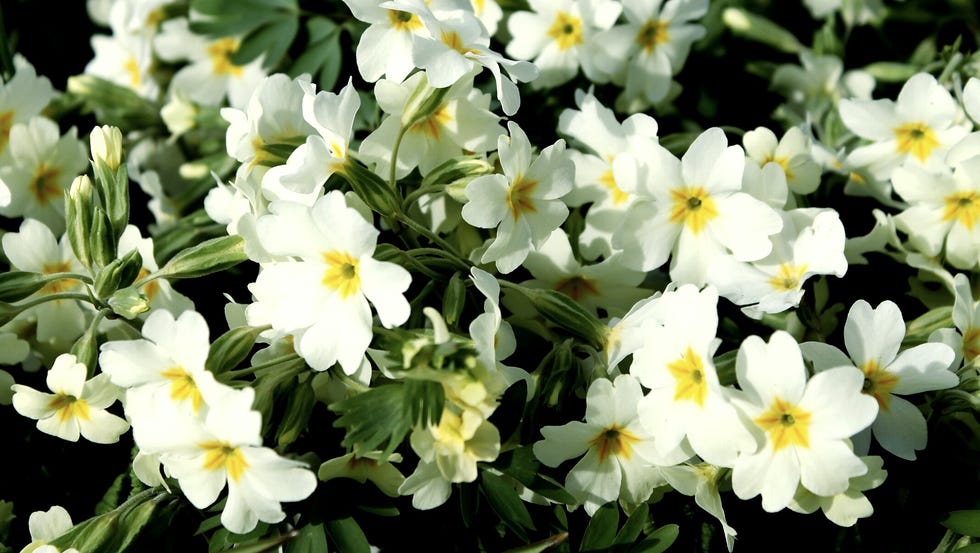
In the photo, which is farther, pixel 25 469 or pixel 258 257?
pixel 25 469

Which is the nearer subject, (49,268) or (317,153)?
(317,153)

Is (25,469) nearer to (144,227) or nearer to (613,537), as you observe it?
(144,227)

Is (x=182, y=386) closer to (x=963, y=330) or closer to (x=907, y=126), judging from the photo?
(x=963, y=330)

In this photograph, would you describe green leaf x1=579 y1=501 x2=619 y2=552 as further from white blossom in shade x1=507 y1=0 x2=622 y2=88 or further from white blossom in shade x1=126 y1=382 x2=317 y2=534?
white blossom in shade x1=507 y1=0 x2=622 y2=88

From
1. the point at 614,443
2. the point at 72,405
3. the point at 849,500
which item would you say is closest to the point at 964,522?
the point at 849,500

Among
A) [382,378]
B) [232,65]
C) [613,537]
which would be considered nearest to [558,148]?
[382,378]

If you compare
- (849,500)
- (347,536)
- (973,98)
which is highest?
(973,98)

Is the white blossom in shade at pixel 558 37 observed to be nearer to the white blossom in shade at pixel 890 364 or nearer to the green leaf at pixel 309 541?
the white blossom in shade at pixel 890 364
